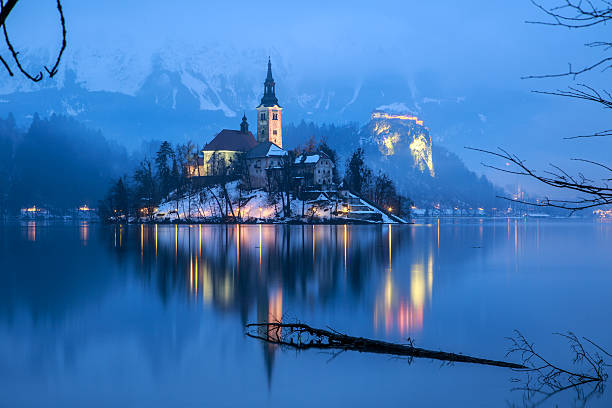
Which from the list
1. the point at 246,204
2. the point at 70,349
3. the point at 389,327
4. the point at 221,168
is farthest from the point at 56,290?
the point at 221,168

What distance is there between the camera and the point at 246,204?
135 metres

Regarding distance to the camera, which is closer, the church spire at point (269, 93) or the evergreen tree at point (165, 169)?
the evergreen tree at point (165, 169)

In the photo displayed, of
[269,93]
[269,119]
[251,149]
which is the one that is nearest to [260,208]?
[251,149]

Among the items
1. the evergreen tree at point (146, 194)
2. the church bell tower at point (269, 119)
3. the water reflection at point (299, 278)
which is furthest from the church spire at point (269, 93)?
the water reflection at point (299, 278)

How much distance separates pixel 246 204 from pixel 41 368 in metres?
121

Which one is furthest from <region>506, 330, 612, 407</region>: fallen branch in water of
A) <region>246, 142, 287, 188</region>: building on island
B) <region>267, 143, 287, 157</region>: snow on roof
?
<region>267, 143, 287, 157</region>: snow on roof

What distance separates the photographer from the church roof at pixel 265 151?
14362 cm

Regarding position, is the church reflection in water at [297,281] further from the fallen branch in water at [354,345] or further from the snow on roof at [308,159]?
the snow on roof at [308,159]

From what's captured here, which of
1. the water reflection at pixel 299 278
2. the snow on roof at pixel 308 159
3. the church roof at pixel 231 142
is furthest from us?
the church roof at pixel 231 142

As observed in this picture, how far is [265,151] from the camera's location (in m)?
146

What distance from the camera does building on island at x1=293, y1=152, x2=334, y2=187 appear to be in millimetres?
134000

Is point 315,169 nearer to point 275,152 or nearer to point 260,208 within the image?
point 275,152

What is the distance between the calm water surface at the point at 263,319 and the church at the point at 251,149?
103372 mm

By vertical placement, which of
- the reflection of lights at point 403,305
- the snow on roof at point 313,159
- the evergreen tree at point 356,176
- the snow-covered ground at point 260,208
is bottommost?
the reflection of lights at point 403,305
